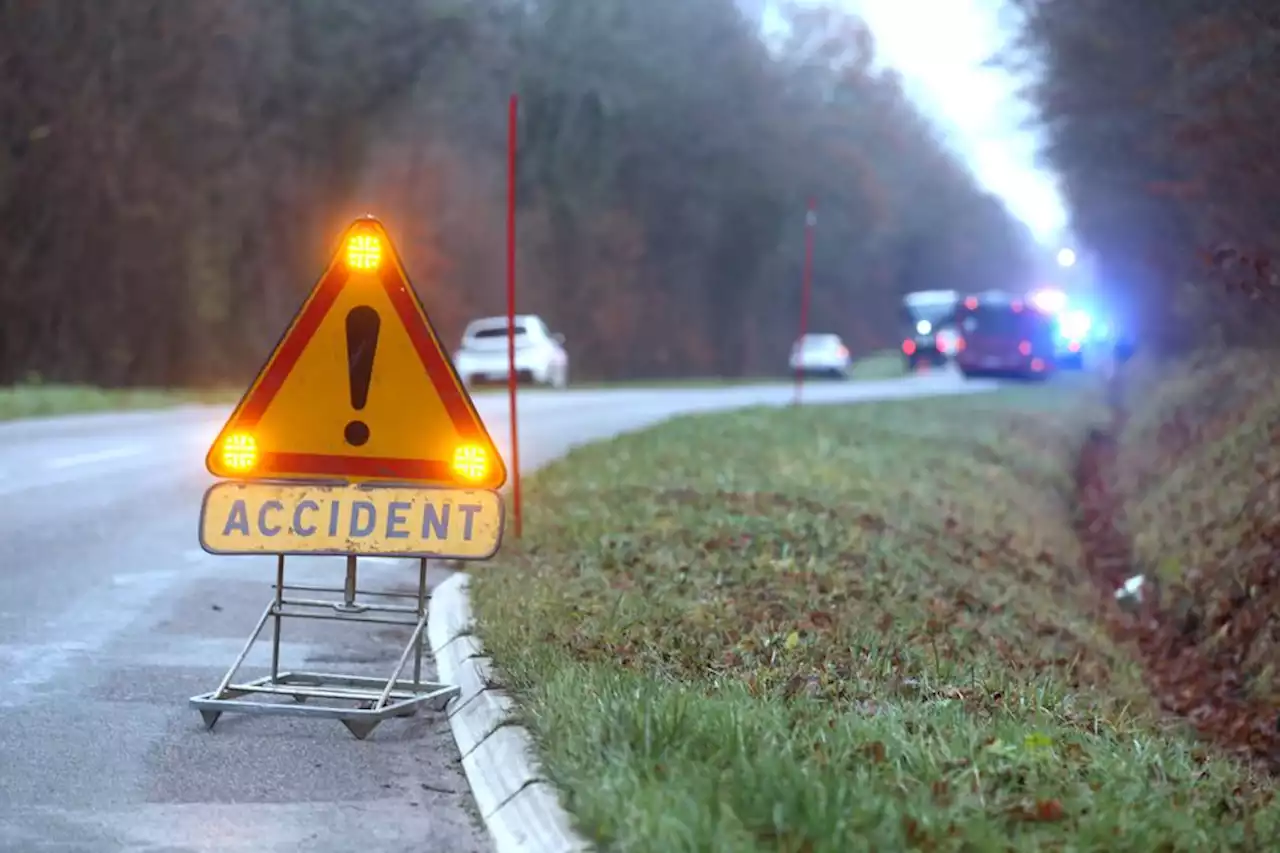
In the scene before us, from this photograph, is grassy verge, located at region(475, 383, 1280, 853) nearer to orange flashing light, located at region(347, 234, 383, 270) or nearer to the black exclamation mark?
the black exclamation mark

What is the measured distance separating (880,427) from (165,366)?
72.3ft

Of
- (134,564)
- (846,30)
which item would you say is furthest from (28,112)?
(846,30)

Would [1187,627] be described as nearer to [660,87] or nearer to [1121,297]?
[1121,297]

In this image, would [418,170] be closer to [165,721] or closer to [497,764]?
[165,721]

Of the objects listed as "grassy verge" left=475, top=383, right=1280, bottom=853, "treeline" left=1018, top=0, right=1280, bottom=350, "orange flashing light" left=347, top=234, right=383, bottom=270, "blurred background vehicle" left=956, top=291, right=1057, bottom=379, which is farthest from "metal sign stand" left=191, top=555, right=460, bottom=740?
"blurred background vehicle" left=956, top=291, right=1057, bottom=379

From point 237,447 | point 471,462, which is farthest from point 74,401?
point 471,462

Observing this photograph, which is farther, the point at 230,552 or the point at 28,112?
the point at 28,112

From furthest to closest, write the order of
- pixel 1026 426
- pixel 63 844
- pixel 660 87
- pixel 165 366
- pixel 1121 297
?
pixel 660 87, pixel 1121 297, pixel 165 366, pixel 1026 426, pixel 63 844

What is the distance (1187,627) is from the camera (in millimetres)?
14195

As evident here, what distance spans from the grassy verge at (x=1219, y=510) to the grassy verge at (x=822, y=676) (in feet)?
2.73

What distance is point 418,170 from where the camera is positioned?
5022 centimetres

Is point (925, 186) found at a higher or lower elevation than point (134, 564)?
higher

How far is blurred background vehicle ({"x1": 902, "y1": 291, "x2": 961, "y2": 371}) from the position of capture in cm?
7031

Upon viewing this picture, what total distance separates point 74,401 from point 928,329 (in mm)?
47658
